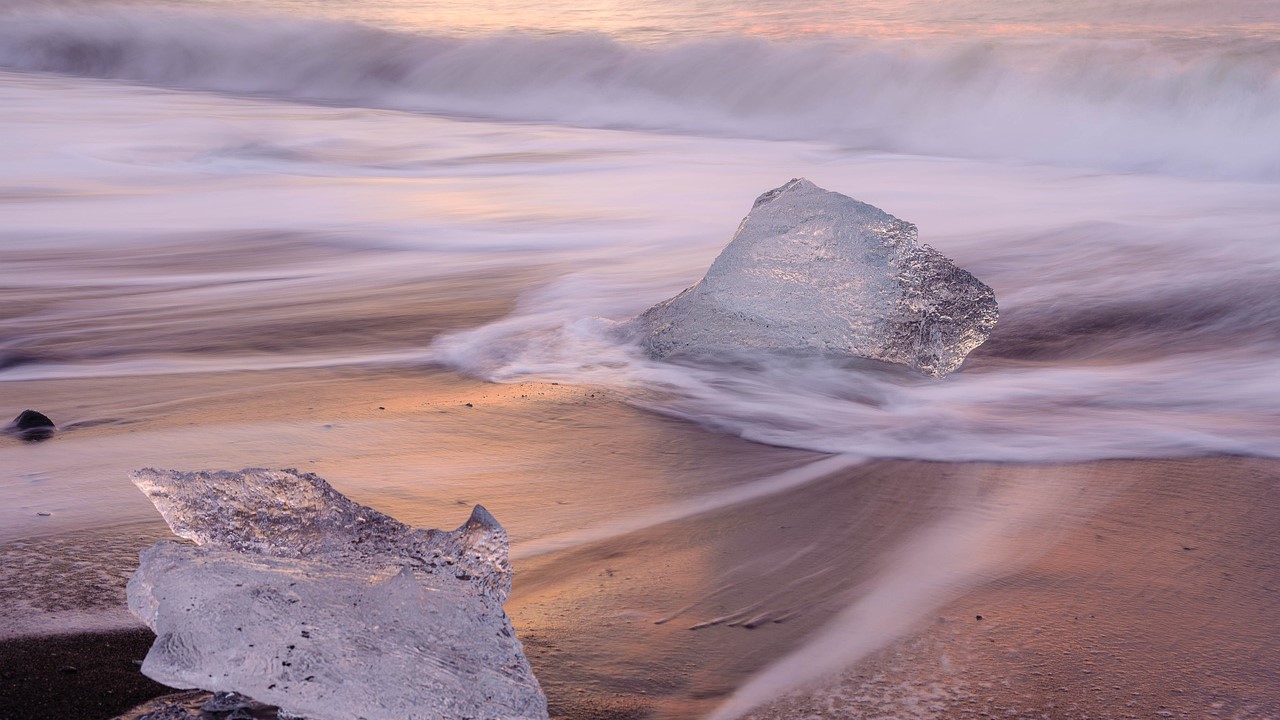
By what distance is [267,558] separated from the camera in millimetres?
1561

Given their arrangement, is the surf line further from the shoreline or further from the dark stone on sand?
the dark stone on sand

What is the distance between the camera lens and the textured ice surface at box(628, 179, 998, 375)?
3307 mm

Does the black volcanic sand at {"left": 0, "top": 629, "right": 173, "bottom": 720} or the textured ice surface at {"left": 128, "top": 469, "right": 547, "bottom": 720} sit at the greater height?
the textured ice surface at {"left": 128, "top": 469, "right": 547, "bottom": 720}

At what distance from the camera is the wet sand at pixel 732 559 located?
5.41 feet

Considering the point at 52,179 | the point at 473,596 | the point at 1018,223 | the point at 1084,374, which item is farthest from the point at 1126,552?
the point at 52,179

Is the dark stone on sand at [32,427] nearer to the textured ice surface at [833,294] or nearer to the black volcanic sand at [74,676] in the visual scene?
the black volcanic sand at [74,676]

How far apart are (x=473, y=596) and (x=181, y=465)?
1.24 m

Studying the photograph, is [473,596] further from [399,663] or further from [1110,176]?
[1110,176]

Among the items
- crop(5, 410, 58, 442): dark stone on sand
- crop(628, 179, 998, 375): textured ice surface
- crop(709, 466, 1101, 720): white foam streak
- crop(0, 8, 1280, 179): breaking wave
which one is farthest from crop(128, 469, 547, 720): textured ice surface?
crop(0, 8, 1280, 179): breaking wave

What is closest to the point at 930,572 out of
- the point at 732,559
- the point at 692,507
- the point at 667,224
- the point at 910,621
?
the point at 910,621

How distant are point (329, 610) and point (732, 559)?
821mm

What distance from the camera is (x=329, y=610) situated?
145cm

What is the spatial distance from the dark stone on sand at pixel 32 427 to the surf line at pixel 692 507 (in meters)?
1.33

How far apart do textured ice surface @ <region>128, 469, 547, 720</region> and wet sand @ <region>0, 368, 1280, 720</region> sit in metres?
0.18
